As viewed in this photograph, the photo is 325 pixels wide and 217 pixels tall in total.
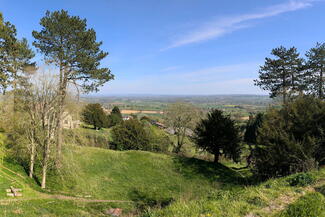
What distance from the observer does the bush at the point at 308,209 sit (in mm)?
3670

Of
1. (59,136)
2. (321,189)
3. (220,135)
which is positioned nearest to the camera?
(321,189)

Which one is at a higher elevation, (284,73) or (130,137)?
(284,73)

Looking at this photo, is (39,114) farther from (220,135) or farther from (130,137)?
(220,135)

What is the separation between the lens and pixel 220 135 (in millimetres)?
16766

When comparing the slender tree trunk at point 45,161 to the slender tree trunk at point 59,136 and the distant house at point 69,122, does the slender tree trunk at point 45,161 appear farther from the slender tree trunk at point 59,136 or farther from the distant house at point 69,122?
the distant house at point 69,122

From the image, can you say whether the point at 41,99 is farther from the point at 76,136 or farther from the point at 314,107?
the point at 314,107

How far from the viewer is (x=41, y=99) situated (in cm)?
1122

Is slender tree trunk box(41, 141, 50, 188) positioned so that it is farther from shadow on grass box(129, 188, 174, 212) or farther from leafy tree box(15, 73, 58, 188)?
shadow on grass box(129, 188, 174, 212)

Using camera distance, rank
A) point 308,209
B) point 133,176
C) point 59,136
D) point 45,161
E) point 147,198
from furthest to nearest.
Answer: point 133,176
point 59,136
point 147,198
point 45,161
point 308,209

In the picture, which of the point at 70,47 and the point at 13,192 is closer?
the point at 13,192

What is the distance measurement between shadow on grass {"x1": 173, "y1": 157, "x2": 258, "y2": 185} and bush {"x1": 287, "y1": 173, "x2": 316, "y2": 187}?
9.37m

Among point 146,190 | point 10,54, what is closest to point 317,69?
point 146,190

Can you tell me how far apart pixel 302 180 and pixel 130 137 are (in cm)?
1946

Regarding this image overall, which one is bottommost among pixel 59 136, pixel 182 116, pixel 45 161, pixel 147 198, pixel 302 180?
pixel 147 198
